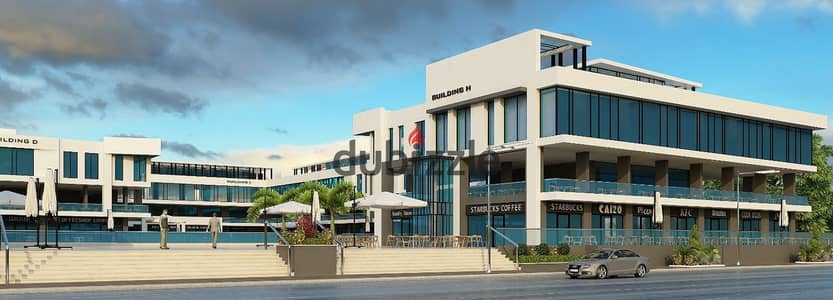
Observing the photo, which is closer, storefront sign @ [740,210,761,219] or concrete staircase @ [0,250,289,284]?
concrete staircase @ [0,250,289,284]

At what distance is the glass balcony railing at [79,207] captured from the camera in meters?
77.8

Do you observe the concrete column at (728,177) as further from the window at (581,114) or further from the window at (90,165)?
the window at (90,165)

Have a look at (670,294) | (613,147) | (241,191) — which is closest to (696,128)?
(613,147)

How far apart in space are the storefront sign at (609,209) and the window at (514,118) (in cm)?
676

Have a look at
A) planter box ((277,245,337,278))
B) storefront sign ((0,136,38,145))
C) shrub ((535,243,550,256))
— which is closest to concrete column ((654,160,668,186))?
shrub ((535,243,550,256))

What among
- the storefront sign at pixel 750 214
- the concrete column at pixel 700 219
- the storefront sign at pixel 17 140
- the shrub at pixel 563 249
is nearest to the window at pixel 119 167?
the storefront sign at pixel 17 140

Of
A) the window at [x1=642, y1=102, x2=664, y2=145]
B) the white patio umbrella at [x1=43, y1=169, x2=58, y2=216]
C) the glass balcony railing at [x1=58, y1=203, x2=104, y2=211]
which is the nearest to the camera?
the white patio umbrella at [x1=43, y1=169, x2=58, y2=216]

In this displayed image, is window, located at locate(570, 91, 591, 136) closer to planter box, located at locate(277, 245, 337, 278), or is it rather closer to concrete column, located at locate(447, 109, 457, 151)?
concrete column, located at locate(447, 109, 457, 151)

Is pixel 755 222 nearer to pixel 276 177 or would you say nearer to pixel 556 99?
pixel 556 99

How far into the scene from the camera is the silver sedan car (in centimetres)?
3743

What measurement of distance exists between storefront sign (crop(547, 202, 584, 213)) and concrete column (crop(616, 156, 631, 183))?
392 cm

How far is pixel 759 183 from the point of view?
68.8 m

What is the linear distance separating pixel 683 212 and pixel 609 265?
24942 mm

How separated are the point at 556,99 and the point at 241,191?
259 feet
